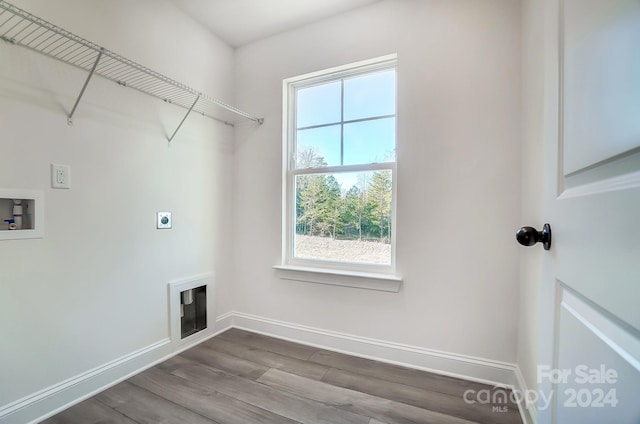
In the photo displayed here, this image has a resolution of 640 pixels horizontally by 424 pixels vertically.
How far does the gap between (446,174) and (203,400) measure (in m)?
1.98

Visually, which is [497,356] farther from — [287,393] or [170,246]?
[170,246]

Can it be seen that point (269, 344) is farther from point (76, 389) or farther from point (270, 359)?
point (76, 389)

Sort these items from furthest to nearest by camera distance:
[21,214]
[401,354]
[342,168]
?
1. [342,168]
2. [401,354]
3. [21,214]

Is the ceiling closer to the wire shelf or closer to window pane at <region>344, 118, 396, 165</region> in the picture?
the wire shelf

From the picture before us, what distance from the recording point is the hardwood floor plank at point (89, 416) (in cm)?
139

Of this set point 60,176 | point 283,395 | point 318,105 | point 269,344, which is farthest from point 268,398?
point 318,105

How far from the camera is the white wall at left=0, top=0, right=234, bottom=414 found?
4.42 ft

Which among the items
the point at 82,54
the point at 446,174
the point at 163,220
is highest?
the point at 82,54

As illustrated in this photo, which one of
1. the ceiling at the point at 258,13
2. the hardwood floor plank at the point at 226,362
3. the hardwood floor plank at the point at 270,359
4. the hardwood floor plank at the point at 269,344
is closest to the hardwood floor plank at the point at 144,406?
the hardwood floor plank at the point at 226,362

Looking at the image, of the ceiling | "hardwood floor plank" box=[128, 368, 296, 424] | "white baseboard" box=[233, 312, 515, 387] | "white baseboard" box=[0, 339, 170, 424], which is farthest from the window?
"white baseboard" box=[0, 339, 170, 424]

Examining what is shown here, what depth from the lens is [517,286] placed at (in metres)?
1.63

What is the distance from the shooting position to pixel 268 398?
5.18 ft

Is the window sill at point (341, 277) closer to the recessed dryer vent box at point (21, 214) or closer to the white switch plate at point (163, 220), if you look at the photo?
the white switch plate at point (163, 220)

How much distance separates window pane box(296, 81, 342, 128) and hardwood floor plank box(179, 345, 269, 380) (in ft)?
6.25
